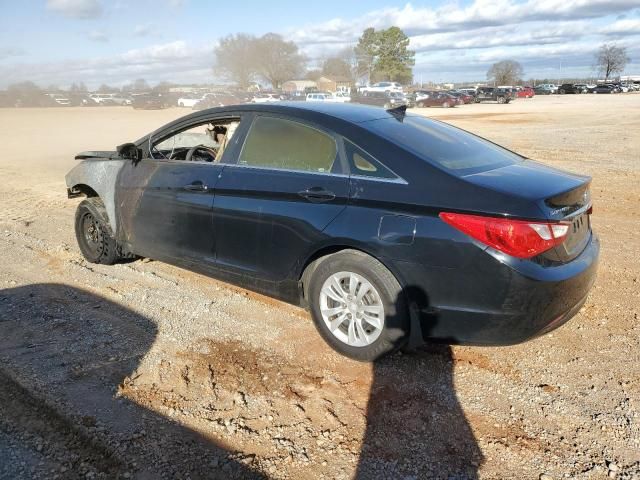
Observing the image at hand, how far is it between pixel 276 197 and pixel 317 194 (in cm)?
35

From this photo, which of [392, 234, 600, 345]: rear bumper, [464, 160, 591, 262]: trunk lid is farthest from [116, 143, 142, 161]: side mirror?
[464, 160, 591, 262]: trunk lid

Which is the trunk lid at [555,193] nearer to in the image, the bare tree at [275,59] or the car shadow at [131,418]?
the car shadow at [131,418]

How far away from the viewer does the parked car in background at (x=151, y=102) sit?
46062 mm

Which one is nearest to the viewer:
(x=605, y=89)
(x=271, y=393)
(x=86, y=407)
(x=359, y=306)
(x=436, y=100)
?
(x=86, y=407)

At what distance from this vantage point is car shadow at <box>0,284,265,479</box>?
2572mm

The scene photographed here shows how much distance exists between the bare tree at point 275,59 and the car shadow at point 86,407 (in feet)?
306

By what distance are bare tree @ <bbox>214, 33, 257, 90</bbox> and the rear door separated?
303 ft

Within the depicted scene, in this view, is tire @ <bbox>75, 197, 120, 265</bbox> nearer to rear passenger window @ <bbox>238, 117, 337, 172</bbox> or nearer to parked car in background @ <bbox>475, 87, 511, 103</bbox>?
rear passenger window @ <bbox>238, 117, 337, 172</bbox>

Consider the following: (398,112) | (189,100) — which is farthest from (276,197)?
(189,100)

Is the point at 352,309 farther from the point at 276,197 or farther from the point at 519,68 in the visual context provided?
the point at 519,68

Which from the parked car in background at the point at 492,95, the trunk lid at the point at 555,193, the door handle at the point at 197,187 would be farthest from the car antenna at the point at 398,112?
the parked car in background at the point at 492,95

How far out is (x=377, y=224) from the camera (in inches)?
128

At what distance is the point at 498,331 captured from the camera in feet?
10.0

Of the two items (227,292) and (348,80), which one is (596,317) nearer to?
(227,292)
